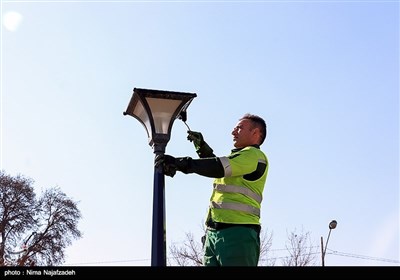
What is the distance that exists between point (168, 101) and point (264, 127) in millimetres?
1684

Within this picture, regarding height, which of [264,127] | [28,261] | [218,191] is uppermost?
[264,127]

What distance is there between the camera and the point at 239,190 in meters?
3.89

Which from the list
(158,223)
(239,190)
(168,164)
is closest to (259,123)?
(239,190)

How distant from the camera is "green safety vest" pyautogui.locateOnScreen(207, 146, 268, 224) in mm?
3807

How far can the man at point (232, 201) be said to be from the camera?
3.68 metres

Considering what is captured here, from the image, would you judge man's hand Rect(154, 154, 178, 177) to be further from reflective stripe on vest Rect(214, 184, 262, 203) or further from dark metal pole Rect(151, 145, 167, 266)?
dark metal pole Rect(151, 145, 167, 266)

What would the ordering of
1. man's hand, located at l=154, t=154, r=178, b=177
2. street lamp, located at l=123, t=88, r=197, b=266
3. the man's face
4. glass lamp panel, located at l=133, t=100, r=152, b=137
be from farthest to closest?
glass lamp panel, located at l=133, t=100, r=152, b=137
street lamp, located at l=123, t=88, r=197, b=266
the man's face
man's hand, located at l=154, t=154, r=178, b=177

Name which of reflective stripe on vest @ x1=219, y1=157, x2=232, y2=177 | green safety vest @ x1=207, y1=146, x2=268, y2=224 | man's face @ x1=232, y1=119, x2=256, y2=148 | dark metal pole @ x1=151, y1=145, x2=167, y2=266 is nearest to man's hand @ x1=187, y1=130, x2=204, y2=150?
dark metal pole @ x1=151, y1=145, x2=167, y2=266

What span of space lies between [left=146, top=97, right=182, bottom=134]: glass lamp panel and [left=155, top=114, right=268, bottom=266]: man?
1.67m

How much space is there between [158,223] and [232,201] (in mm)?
1632

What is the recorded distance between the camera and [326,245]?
96.1 feet

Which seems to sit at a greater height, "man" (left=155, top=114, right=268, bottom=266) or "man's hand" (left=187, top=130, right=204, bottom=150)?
"man's hand" (left=187, top=130, right=204, bottom=150)
